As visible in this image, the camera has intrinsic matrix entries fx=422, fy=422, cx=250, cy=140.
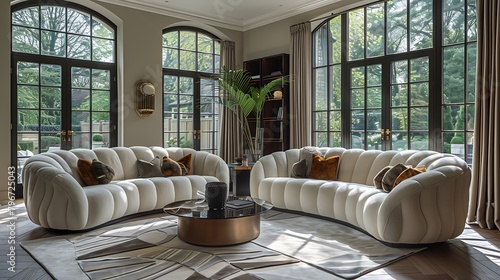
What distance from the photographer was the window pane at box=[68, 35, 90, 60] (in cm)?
668

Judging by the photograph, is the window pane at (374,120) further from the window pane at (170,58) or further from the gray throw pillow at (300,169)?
the window pane at (170,58)

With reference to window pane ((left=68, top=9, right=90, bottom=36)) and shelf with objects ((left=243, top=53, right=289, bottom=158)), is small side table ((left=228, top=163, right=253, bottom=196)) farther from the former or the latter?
window pane ((left=68, top=9, right=90, bottom=36))

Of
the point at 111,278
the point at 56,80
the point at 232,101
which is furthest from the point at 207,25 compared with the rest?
the point at 111,278

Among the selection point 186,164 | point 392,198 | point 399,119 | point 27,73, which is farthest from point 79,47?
point 392,198

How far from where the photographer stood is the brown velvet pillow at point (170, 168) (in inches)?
216

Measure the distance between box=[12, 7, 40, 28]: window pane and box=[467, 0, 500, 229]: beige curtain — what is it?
6.06 meters

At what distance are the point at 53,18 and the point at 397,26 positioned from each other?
514cm

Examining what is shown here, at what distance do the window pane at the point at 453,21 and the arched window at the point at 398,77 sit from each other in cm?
1

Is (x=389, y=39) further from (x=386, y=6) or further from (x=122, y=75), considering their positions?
(x=122, y=75)

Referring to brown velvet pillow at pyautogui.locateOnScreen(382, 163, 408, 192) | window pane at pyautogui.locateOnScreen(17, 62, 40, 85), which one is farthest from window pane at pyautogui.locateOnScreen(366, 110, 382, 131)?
window pane at pyautogui.locateOnScreen(17, 62, 40, 85)

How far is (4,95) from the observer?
5.93 metres

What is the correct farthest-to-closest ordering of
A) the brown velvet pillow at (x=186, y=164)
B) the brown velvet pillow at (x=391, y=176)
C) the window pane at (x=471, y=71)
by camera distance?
the brown velvet pillow at (x=186, y=164), the window pane at (x=471, y=71), the brown velvet pillow at (x=391, y=176)

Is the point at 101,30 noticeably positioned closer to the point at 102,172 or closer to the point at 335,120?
the point at 102,172

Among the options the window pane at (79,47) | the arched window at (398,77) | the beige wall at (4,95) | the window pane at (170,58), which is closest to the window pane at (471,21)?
the arched window at (398,77)
